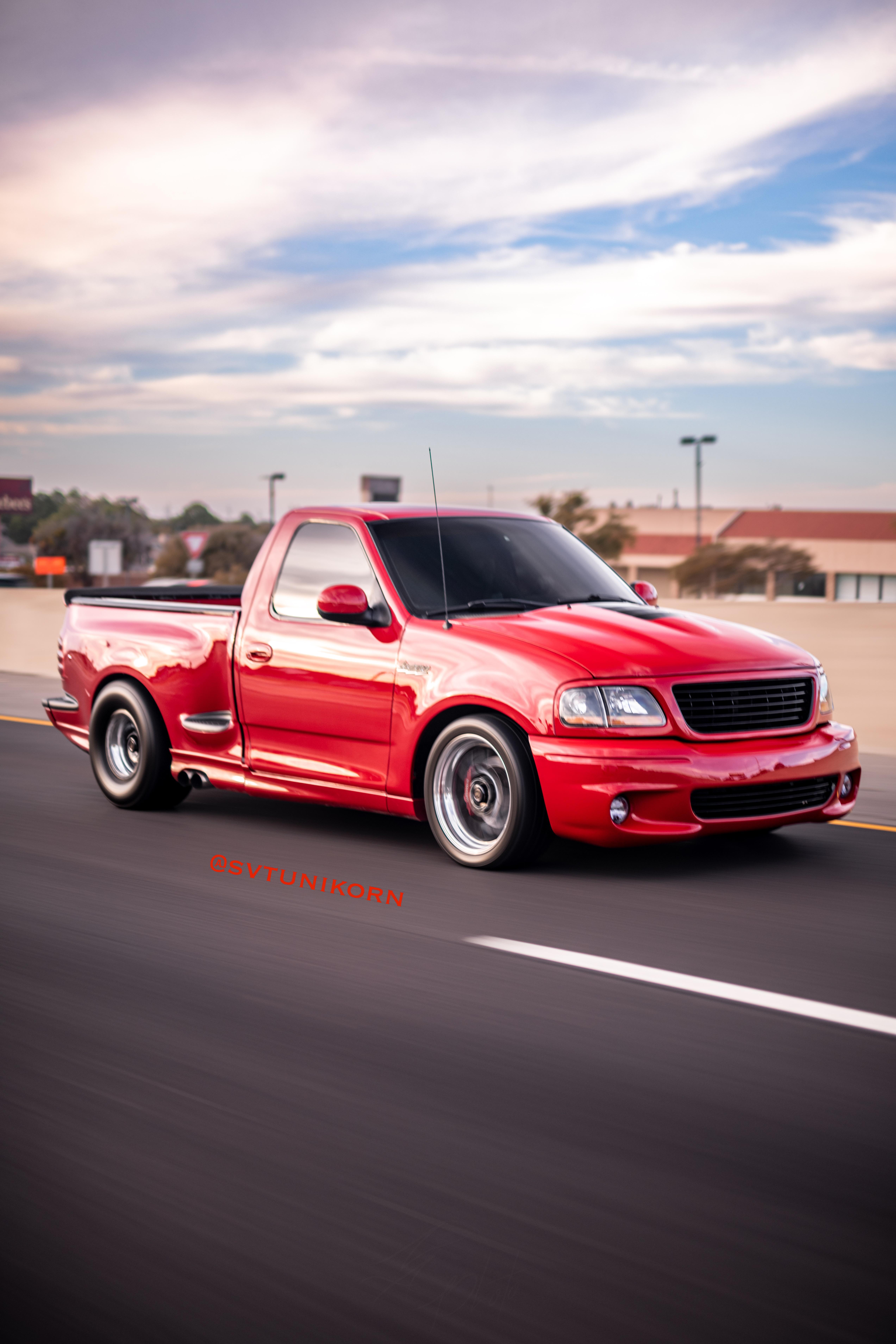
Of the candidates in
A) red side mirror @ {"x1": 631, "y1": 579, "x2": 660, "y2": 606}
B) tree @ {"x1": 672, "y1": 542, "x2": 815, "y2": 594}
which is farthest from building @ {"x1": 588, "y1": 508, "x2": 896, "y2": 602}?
red side mirror @ {"x1": 631, "y1": 579, "x2": 660, "y2": 606}

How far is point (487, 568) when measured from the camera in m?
8.24

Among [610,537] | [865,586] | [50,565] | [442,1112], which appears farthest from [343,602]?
[865,586]

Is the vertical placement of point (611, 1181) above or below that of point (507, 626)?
below

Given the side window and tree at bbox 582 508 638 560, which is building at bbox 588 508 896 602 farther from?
the side window

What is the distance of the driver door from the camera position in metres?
7.79

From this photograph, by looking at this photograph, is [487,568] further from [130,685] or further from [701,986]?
[701,986]

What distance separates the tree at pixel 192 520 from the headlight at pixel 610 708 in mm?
165776

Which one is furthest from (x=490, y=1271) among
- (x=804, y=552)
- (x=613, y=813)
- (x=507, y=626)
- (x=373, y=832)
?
(x=804, y=552)

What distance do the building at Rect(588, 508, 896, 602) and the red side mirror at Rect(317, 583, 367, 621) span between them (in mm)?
59531

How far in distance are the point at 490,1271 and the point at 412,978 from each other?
2.28m

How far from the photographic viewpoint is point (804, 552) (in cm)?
6384

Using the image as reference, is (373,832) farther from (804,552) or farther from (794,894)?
(804,552)

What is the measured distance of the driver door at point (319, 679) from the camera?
25.6 ft

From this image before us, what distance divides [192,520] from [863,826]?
591 feet
